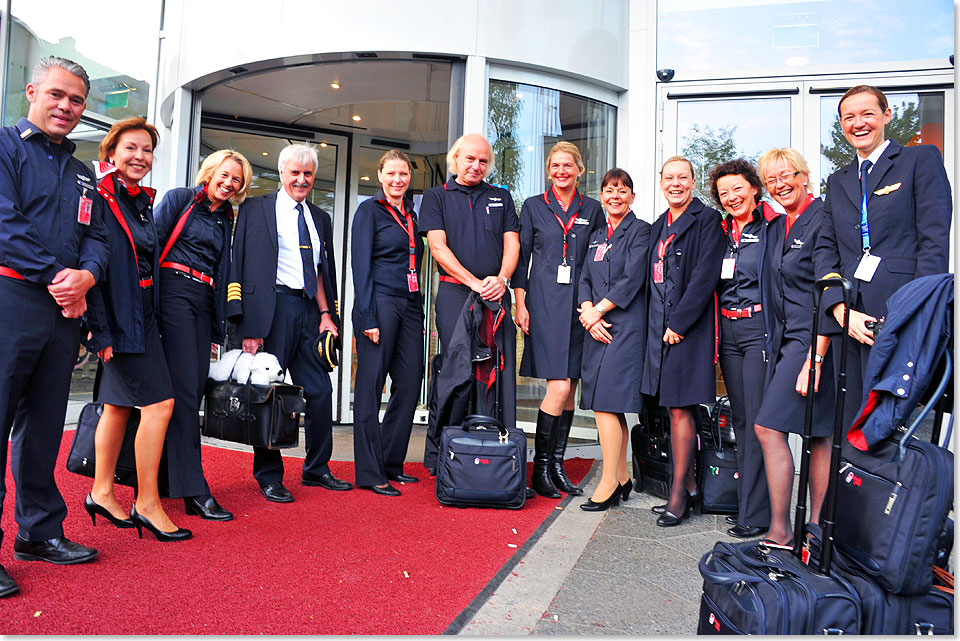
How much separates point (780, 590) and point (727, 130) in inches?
171

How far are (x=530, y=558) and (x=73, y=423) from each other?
5023 mm

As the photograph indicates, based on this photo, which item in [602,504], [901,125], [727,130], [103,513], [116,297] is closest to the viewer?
[116,297]

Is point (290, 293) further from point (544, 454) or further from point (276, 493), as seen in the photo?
point (544, 454)

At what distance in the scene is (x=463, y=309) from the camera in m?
3.99

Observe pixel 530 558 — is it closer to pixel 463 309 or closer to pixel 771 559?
pixel 771 559

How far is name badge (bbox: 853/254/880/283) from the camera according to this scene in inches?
107

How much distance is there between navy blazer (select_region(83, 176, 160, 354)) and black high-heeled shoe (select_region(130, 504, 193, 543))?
725 millimetres

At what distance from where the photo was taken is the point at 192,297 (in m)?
3.33

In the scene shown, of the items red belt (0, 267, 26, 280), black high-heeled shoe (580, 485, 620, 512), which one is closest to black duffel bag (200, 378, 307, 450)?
red belt (0, 267, 26, 280)

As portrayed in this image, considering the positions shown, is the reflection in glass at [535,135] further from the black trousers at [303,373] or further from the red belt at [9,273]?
the red belt at [9,273]

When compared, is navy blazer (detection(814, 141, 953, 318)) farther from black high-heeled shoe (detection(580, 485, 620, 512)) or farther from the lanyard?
the lanyard

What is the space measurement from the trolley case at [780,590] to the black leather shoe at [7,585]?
84.2 inches

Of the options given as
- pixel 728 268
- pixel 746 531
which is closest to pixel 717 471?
pixel 746 531

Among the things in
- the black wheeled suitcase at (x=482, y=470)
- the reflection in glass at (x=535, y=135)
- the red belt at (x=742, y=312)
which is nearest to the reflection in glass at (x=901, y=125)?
the reflection in glass at (x=535, y=135)
